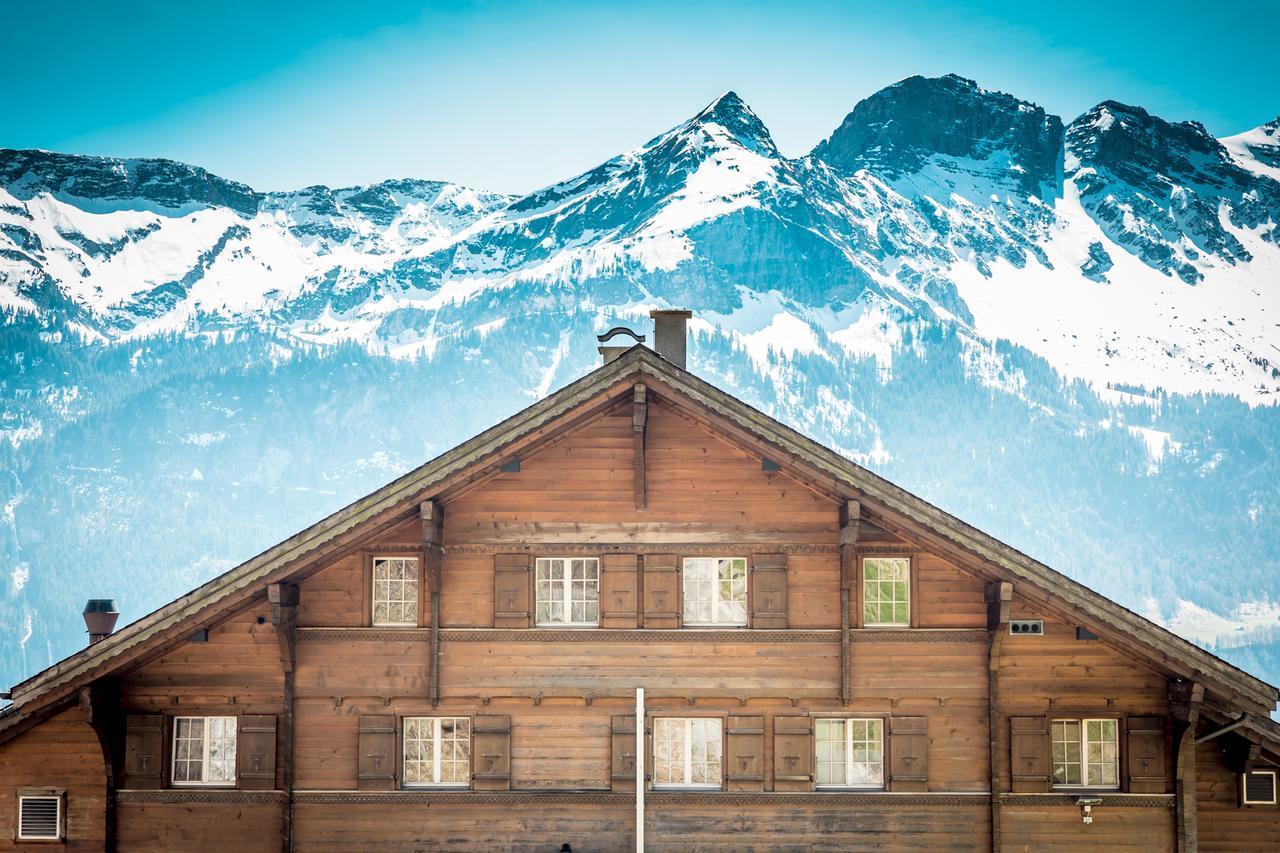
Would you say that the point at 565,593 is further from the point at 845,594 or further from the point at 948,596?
the point at 948,596

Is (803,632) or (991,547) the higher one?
(991,547)

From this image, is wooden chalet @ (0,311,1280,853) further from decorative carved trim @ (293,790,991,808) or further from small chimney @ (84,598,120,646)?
small chimney @ (84,598,120,646)

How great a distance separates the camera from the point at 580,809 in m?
23.4

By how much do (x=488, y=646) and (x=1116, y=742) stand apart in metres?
11.0

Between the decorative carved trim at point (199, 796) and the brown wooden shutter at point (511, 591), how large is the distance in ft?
16.1

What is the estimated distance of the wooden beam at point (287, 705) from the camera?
2312 centimetres

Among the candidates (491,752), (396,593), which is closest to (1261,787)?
(491,752)

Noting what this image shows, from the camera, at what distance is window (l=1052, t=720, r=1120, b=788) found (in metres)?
23.6

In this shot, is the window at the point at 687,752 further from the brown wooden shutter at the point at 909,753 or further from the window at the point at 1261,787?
the window at the point at 1261,787

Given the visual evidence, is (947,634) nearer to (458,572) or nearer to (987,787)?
(987,787)

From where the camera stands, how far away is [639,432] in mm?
22875

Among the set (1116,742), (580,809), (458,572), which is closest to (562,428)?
(458,572)

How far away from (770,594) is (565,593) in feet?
11.6

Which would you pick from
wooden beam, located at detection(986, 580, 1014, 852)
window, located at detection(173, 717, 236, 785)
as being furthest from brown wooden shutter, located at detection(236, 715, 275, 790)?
wooden beam, located at detection(986, 580, 1014, 852)
